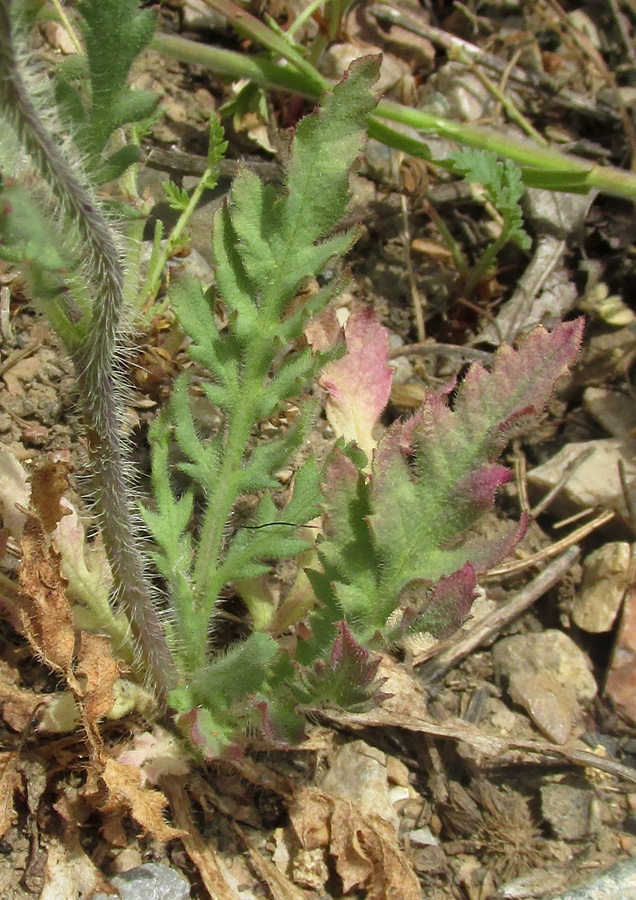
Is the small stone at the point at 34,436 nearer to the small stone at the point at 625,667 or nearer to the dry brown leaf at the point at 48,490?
the dry brown leaf at the point at 48,490

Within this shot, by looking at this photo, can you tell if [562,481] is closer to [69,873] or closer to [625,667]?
[625,667]

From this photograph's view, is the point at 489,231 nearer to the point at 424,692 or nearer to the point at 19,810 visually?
the point at 424,692

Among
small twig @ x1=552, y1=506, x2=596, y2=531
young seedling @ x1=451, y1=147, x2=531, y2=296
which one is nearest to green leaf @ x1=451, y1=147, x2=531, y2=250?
young seedling @ x1=451, y1=147, x2=531, y2=296

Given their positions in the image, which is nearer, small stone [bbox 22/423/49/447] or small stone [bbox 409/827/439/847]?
small stone [bbox 409/827/439/847]

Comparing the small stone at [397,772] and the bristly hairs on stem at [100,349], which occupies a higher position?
Result: the bristly hairs on stem at [100,349]

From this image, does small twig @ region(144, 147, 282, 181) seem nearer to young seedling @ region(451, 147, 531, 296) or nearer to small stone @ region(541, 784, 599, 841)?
young seedling @ region(451, 147, 531, 296)

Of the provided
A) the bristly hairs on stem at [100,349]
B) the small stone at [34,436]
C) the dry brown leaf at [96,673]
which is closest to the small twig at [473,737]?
the bristly hairs on stem at [100,349]
